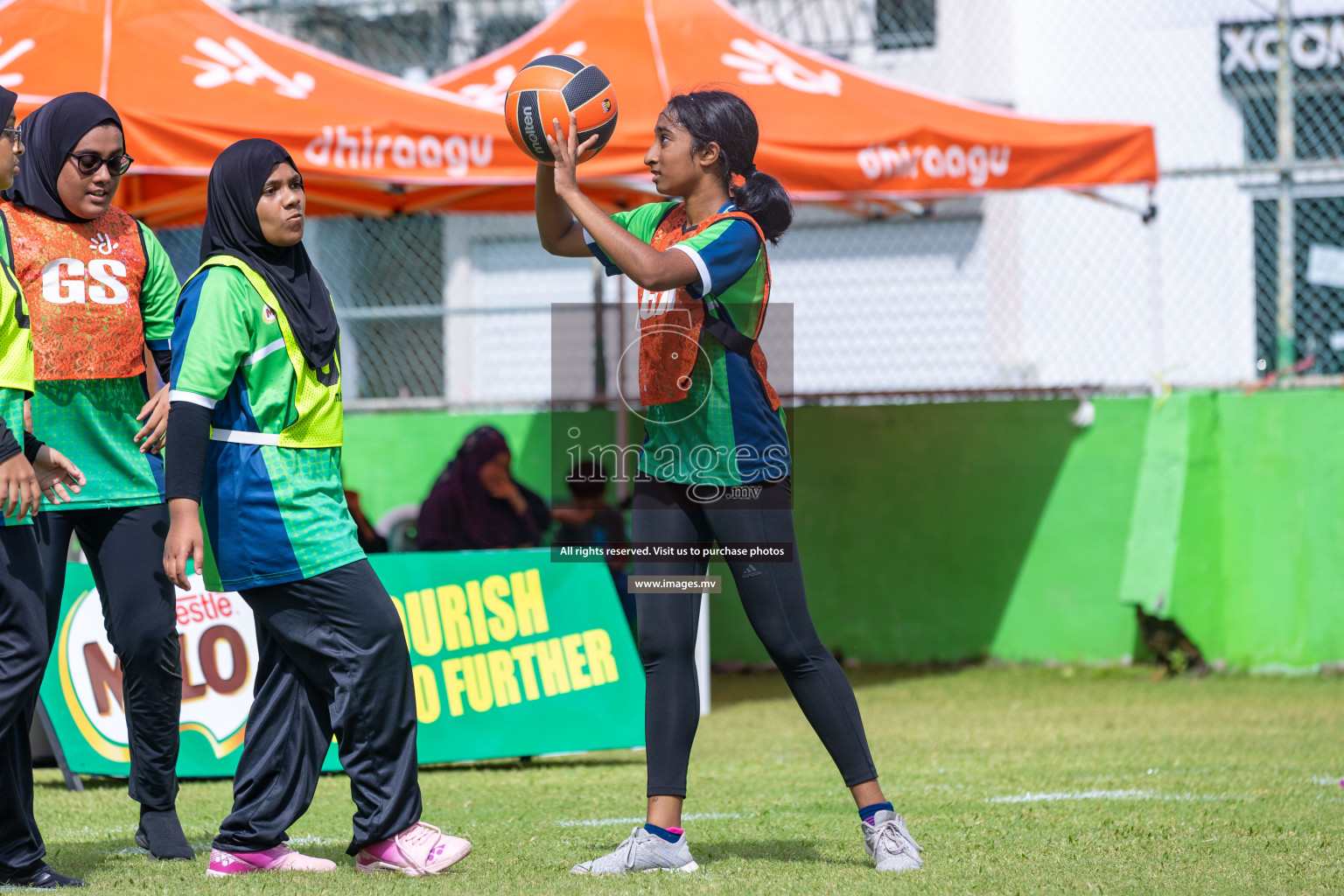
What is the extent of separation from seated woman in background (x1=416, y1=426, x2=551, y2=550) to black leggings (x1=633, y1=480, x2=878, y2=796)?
4158 mm

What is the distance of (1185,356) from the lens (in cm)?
1059

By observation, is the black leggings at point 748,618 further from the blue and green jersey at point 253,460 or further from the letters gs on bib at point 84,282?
the letters gs on bib at point 84,282

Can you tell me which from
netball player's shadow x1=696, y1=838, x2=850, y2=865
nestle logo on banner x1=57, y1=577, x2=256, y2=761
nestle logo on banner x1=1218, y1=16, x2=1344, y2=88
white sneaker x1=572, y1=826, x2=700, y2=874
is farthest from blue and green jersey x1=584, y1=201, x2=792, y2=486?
nestle logo on banner x1=1218, y1=16, x2=1344, y2=88

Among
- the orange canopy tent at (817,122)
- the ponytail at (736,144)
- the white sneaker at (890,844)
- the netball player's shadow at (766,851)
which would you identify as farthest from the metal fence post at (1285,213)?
the white sneaker at (890,844)

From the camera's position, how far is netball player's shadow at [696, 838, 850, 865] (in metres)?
3.71

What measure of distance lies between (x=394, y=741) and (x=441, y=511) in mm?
4360

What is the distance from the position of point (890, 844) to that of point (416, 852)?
3.77 feet

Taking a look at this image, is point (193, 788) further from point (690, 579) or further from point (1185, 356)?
point (1185, 356)

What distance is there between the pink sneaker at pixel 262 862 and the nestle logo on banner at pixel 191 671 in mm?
1776

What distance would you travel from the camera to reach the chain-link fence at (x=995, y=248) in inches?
390

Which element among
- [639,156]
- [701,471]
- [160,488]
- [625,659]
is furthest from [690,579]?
[639,156]

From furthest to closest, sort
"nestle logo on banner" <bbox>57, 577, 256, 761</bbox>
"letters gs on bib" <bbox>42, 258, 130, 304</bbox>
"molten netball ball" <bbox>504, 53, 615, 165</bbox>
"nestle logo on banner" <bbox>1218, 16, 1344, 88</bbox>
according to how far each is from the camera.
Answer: "nestle logo on banner" <bbox>1218, 16, 1344, 88</bbox>
"nestle logo on banner" <bbox>57, 577, 256, 761</bbox>
"letters gs on bib" <bbox>42, 258, 130, 304</bbox>
"molten netball ball" <bbox>504, 53, 615, 165</bbox>

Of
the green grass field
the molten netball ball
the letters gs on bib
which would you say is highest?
the molten netball ball

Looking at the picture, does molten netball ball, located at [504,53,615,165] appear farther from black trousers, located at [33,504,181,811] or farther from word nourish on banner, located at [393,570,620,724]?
word nourish on banner, located at [393,570,620,724]
